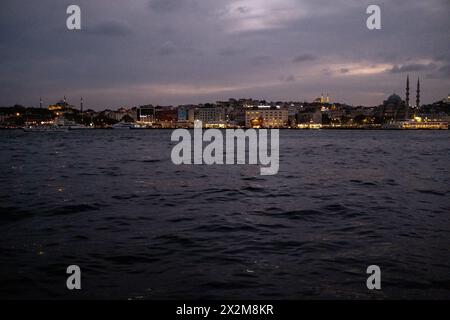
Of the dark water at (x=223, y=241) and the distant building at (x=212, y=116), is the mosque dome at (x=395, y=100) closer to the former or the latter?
the distant building at (x=212, y=116)

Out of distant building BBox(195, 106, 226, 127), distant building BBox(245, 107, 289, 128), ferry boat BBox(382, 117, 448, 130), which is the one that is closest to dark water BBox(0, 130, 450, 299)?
ferry boat BBox(382, 117, 448, 130)

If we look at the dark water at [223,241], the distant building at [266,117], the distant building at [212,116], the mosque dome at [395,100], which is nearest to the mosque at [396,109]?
the mosque dome at [395,100]

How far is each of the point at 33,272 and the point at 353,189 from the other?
32.6 ft

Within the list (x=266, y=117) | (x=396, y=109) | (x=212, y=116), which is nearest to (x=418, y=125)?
(x=396, y=109)

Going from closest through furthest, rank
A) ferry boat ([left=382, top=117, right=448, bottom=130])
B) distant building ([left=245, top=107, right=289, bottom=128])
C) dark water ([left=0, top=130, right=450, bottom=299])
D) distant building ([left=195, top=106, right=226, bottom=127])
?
dark water ([left=0, top=130, right=450, bottom=299]) → ferry boat ([left=382, top=117, right=448, bottom=130]) → distant building ([left=245, top=107, right=289, bottom=128]) → distant building ([left=195, top=106, right=226, bottom=127])

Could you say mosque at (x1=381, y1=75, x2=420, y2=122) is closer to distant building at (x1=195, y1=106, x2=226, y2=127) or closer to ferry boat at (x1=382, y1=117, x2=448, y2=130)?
ferry boat at (x1=382, y1=117, x2=448, y2=130)

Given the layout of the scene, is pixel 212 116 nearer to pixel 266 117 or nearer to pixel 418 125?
pixel 266 117

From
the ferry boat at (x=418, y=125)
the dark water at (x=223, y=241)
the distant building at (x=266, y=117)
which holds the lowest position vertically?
the dark water at (x=223, y=241)

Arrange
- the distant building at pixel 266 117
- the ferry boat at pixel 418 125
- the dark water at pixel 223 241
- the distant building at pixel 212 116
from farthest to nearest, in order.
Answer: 1. the distant building at pixel 212 116
2. the distant building at pixel 266 117
3. the ferry boat at pixel 418 125
4. the dark water at pixel 223 241

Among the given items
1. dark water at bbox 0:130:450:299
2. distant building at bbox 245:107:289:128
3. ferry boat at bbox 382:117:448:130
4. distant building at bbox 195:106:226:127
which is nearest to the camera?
dark water at bbox 0:130:450:299

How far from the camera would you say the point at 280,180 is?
48.9 ft

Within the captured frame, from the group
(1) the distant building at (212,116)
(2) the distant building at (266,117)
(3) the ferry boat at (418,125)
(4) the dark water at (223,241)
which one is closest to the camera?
(4) the dark water at (223,241)

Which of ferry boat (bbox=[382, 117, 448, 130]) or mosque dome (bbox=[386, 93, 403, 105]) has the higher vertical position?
mosque dome (bbox=[386, 93, 403, 105])
